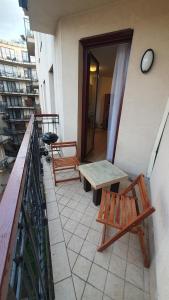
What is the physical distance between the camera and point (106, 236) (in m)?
1.48

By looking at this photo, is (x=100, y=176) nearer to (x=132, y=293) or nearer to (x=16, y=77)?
(x=132, y=293)

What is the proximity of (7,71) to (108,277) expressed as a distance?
46.1ft

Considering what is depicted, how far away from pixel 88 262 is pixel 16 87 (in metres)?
13.9

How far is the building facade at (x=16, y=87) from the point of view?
36.0 ft

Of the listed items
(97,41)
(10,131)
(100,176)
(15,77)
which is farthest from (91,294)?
(15,77)

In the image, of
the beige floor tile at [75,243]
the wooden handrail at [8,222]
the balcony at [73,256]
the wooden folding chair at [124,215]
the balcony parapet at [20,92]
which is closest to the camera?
the wooden handrail at [8,222]

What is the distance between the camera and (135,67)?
1.76 meters

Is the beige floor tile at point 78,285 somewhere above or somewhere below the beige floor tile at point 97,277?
below

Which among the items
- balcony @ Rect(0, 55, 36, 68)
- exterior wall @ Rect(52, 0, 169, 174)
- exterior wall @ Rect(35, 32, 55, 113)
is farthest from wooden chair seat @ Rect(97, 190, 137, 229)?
balcony @ Rect(0, 55, 36, 68)

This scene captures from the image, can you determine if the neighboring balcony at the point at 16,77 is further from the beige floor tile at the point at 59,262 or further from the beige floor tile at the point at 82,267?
the beige floor tile at the point at 82,267

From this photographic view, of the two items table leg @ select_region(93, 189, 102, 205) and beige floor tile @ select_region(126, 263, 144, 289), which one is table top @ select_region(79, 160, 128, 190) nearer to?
table leg @ select_region(93, 189, 102, 205)

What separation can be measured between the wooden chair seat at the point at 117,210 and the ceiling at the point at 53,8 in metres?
2.36

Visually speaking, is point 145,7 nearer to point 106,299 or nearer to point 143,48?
point 143,48

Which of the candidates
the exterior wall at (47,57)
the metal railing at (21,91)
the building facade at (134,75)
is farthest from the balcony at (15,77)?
the building facade at (134,75)
